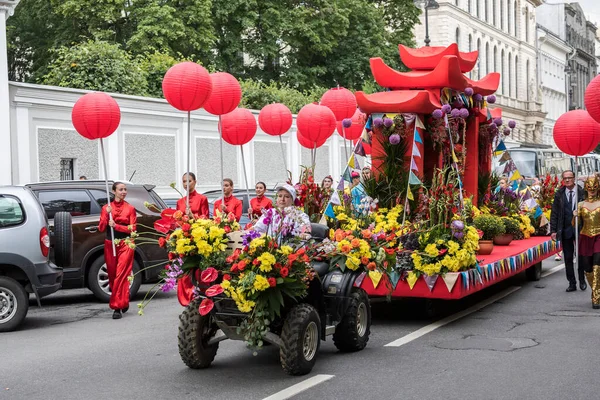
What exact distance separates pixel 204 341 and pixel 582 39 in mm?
111129

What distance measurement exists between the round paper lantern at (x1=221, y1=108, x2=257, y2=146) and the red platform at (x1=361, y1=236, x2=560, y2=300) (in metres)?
5.09

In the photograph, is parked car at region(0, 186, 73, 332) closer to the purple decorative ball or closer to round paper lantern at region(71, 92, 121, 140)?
round paper lantern at region(71, 92, 121, 140)

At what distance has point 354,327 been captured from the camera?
30.5 ft

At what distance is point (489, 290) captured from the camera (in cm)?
1461

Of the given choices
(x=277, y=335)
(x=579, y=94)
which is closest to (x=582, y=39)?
(x=579, y=94)

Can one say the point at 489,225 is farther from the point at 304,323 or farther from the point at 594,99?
the point at 304,323

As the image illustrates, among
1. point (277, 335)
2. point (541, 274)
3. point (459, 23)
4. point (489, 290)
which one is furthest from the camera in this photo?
point (459, 23)

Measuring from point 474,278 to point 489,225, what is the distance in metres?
3.44

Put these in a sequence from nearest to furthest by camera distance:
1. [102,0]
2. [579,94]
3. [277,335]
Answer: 1. [277,335]
2. [102,0]
3. [579,94]

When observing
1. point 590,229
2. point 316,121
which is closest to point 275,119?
point 316,121

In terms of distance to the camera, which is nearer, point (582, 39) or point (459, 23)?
point (459, 23)

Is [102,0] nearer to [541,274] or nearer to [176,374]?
[541,274]

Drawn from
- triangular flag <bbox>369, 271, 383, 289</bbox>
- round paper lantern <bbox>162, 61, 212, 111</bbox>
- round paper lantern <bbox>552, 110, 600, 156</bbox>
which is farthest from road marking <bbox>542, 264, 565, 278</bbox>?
round paper lantern <bbox>162, 61, 212, 111</bbox>

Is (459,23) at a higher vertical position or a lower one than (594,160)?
higher
